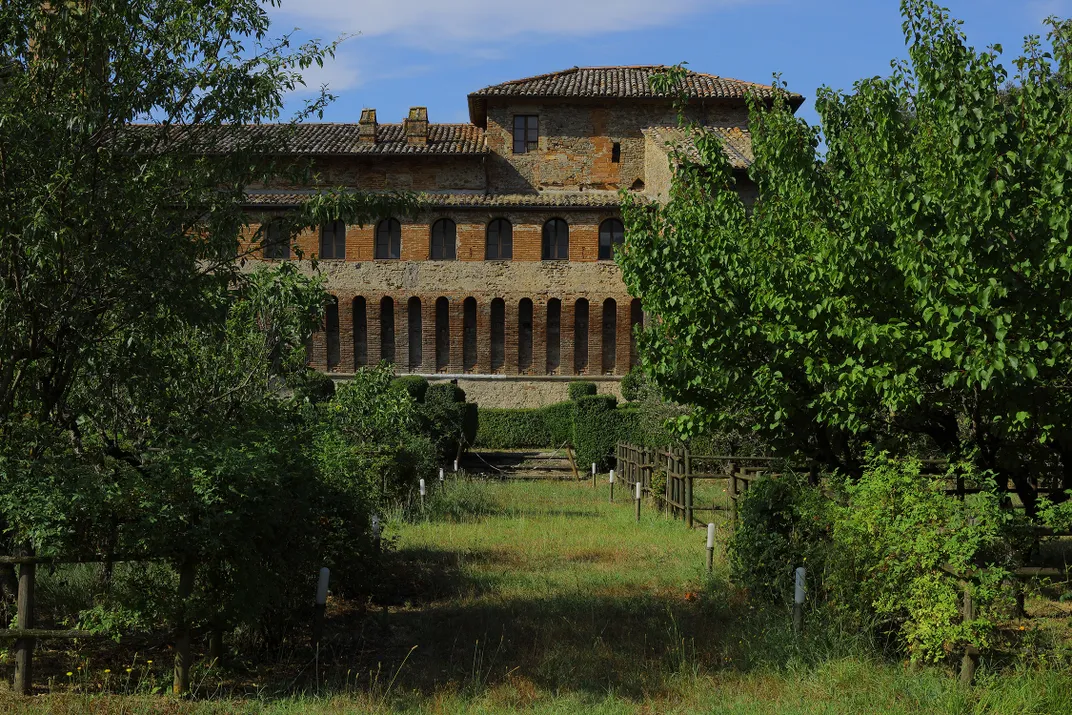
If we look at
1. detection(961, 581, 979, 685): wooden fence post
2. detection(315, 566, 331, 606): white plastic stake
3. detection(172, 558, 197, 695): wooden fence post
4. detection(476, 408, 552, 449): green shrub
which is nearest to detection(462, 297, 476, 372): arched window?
detection(476, 408, 552, 449): green shrub

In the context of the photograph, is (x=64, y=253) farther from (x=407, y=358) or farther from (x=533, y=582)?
(x=407, y=358)

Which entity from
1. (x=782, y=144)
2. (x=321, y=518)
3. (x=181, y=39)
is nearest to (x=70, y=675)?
(x=321, y=518)

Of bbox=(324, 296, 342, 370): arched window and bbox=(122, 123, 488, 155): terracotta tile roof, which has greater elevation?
bbox=(122, 123, 488, 155): terracotta tile roof

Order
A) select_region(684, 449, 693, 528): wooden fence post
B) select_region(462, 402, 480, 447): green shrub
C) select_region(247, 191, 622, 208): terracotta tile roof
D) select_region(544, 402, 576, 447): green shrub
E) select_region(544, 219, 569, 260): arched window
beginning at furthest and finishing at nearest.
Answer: select_region(544, 219, 569, 260): arched window
select_region(247, 191, 622, 208): terracotta tile roof
select_region(544, 402, 576, 447): green shrub
select_region(462, 402, 480, 447): green shrub
select_region(684, 449, 693, 528): wooden fence post

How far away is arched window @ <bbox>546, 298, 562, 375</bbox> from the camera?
34500 mm

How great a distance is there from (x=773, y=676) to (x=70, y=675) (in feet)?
14.3

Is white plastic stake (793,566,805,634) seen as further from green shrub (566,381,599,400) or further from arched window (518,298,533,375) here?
arched window (518,298,533,375)

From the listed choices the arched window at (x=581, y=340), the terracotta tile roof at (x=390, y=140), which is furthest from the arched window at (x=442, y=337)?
the terracotta tile roof at (x=390, y=140)

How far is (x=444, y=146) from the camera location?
113ft

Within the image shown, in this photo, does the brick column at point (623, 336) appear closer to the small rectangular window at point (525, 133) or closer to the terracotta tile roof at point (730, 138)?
the terracotta tile roof at point (730, 138)

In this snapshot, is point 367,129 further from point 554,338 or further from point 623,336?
point 623,336

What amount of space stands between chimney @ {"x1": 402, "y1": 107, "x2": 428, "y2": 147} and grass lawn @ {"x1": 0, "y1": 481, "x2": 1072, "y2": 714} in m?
25.4

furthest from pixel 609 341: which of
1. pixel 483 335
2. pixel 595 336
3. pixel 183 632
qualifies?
pixel 183 632

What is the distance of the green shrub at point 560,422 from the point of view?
1193 inches
